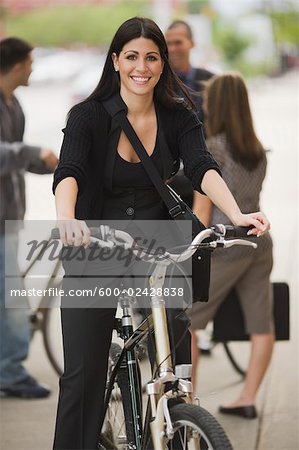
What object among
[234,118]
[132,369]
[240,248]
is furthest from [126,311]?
[234,118]

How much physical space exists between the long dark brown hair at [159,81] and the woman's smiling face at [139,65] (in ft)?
0.08

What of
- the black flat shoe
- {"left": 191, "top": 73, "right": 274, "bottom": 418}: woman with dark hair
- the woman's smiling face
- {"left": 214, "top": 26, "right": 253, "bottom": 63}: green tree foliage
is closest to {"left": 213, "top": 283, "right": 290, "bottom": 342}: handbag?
{"left": 191, "top": 73, "right": 274, "bottom": 418}: woman with dark hair

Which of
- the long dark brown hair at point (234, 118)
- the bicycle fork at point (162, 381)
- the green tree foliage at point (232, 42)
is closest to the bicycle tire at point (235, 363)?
the long dark brown hair at point (234, 118)

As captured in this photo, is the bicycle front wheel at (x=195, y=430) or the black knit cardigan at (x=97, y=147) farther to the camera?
the black knit cardigan at (x=97, y=147)

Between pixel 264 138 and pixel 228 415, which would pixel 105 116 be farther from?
pixel 264 138

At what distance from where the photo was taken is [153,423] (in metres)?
3.82

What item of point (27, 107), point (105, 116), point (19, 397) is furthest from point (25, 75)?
point (27, 107)

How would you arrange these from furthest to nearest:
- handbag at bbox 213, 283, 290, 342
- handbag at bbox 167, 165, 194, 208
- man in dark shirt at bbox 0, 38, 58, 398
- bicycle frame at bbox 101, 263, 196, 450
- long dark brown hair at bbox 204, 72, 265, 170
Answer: man in dark shirt at bbox 0, 38, 58, 398, handbag at bbox 213, 283, 290, 342, handbag at bbox 167, 165, 194, 208, long dark brown hair at bbox 204, 72, 265, 170, bicycle frame at bbox 101, 263, 196, 450

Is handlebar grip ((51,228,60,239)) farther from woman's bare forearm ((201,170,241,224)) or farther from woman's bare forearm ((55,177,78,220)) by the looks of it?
woman's bare forearm ((201,170,241,224))

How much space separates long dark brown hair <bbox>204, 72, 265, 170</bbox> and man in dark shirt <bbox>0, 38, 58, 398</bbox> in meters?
1.02

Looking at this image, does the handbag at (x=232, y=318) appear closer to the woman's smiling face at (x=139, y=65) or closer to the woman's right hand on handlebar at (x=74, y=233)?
the woman's smiling face at (x=139, y=65)

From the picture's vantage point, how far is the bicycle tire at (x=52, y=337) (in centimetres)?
707

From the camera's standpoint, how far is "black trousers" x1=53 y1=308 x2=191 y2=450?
165 inches

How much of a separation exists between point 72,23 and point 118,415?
6988 cm
